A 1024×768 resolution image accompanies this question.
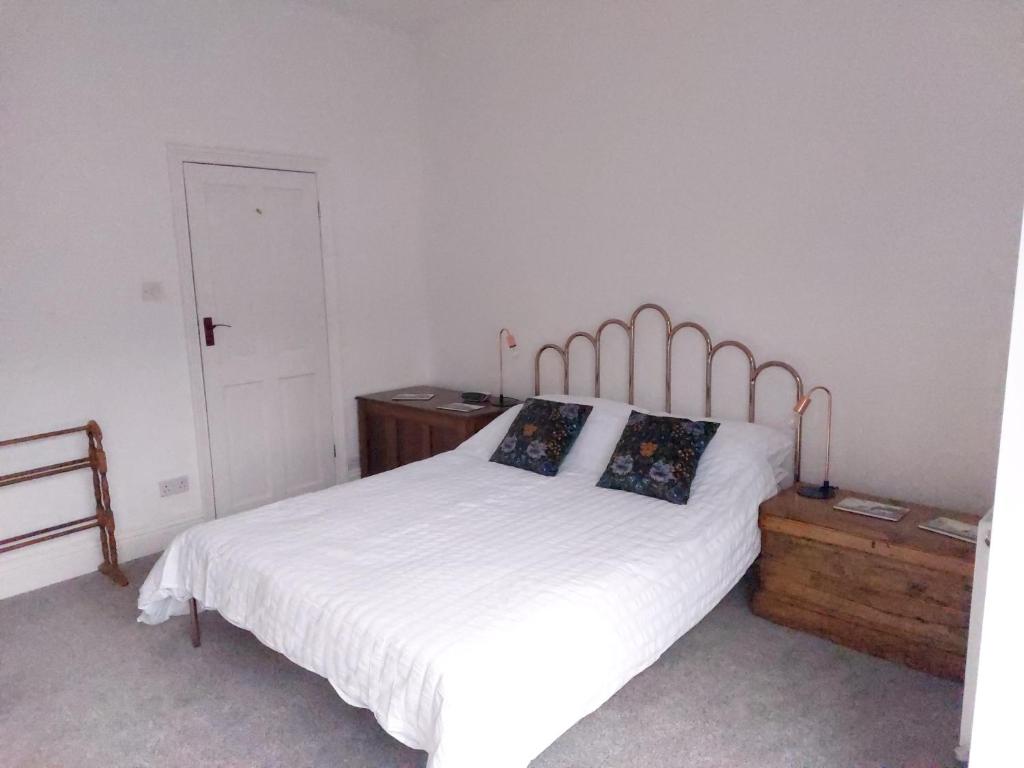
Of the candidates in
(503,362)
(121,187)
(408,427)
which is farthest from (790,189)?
(121,187)

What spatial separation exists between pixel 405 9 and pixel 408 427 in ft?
7.71

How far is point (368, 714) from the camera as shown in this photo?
7.68 feet

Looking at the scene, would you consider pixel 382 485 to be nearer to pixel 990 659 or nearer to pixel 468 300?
pixel 468 300

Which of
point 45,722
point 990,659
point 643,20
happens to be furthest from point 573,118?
point 45,722

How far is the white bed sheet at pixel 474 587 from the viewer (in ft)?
5.94

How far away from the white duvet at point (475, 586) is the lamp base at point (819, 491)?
0.13 metres

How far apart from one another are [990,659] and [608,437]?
1.91 metres

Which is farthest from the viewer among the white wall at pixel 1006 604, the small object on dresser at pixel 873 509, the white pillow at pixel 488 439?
the white pillow at pixel 488 439

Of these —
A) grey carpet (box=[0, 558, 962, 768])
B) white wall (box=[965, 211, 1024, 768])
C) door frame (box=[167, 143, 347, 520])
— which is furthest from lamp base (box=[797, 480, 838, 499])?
door frame (box=[167, 143, 347, 520])

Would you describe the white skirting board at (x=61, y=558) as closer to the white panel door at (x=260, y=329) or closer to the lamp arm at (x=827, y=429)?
the white panel door at (x=260, y=329)

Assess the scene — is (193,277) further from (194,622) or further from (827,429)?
(827,429)

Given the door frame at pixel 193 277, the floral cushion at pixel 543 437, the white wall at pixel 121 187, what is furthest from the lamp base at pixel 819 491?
the white wall at pixel 121 187

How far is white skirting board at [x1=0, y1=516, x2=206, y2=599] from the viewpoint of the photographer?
3252 mm

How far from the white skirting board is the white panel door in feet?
1.41
